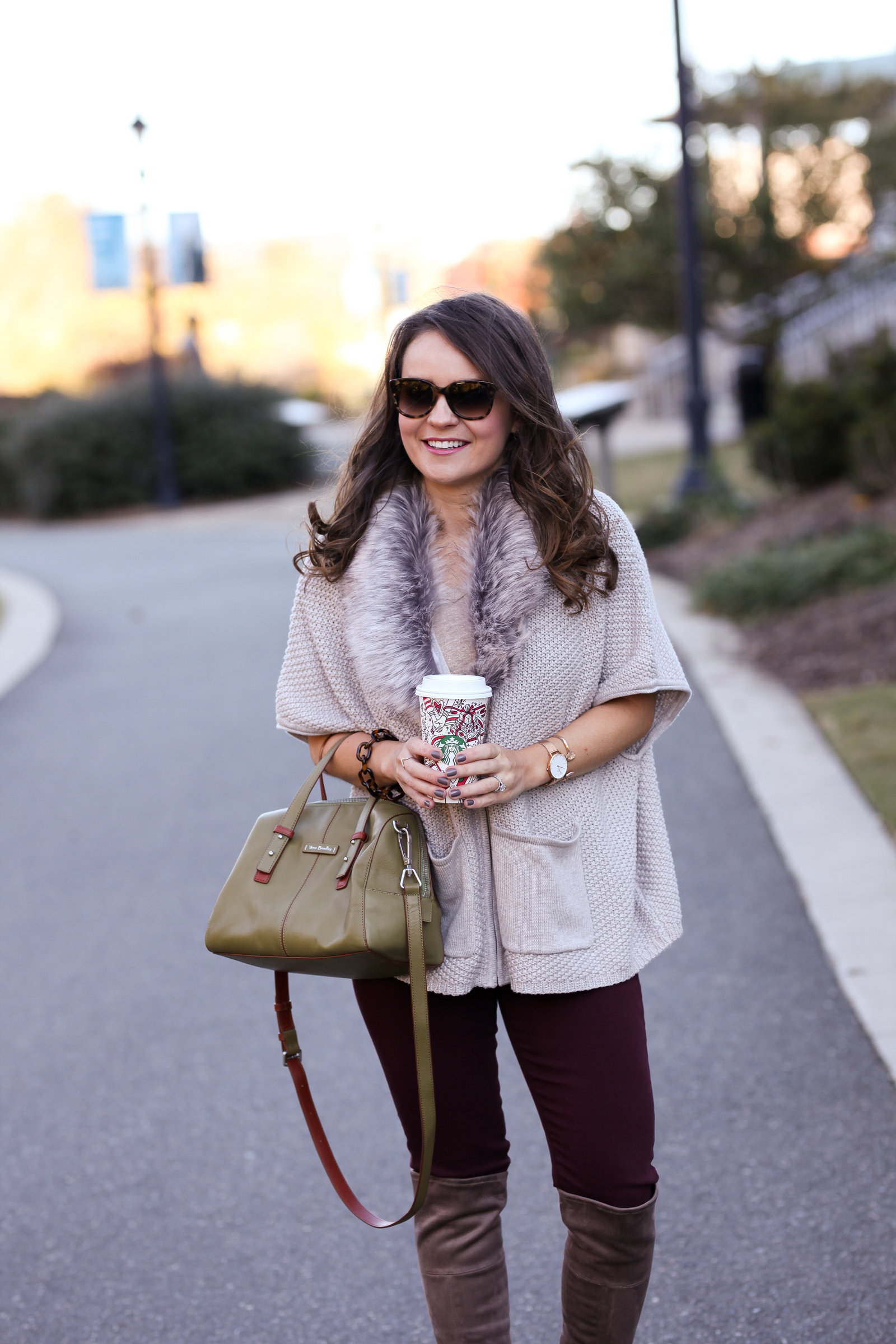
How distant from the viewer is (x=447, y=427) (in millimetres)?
2229

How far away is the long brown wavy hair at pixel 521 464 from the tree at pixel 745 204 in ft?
72.6

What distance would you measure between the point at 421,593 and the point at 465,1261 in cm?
105

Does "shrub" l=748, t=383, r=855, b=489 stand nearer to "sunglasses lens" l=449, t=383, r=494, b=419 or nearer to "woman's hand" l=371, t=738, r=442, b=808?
"sunglasses lens" l=449, t=383, r=494, b=419

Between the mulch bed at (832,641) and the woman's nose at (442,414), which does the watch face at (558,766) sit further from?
the mulch bed at (832,641)

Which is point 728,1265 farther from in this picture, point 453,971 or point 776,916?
point 776,916

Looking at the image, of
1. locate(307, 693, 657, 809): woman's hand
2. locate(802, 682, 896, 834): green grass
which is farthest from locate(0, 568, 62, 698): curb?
locate(307, 693, 657, 809): woman's hand

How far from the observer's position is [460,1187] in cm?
226

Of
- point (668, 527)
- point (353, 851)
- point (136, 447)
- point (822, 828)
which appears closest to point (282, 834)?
point (353, 851)

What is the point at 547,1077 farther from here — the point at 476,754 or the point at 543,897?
the point at 476,754

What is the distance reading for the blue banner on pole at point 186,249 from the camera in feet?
85.3

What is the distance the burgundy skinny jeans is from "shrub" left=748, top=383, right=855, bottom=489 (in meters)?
12.5

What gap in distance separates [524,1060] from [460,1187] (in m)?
0.22

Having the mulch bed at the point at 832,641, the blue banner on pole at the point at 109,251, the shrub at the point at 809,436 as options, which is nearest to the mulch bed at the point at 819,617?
the mulch bed at the point at 832,641

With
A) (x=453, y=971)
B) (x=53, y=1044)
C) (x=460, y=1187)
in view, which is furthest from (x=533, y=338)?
(x=53, y=1044)
